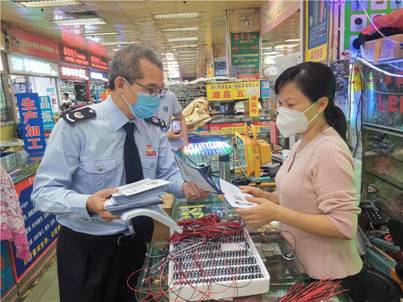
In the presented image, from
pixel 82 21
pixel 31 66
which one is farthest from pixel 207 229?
pixel 31 66

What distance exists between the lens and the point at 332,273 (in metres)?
1.28

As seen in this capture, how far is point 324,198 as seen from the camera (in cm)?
119

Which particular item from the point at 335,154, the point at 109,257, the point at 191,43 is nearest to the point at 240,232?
the point at 335,154

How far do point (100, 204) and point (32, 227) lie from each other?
2.64 metres

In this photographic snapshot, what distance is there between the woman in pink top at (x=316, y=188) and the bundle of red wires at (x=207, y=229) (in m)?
0.18

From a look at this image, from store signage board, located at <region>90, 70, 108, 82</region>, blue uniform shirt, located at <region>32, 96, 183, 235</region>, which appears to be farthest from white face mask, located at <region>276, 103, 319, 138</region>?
store signage board, located at <region>90, 70, 108, 82</region>

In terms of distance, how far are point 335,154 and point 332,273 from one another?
1.57ft

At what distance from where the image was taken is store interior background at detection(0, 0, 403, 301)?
2838 millimetres

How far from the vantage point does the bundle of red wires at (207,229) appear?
1.37 m

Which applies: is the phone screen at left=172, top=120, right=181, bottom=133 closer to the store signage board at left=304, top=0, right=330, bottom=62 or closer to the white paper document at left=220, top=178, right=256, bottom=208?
the store signage board at left=304, top=0, right=330, bottom=62

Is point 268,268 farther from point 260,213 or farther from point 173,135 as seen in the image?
point 173,135

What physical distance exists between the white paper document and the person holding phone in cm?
237

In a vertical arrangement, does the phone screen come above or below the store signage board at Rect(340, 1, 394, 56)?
below

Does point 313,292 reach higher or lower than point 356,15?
lower
